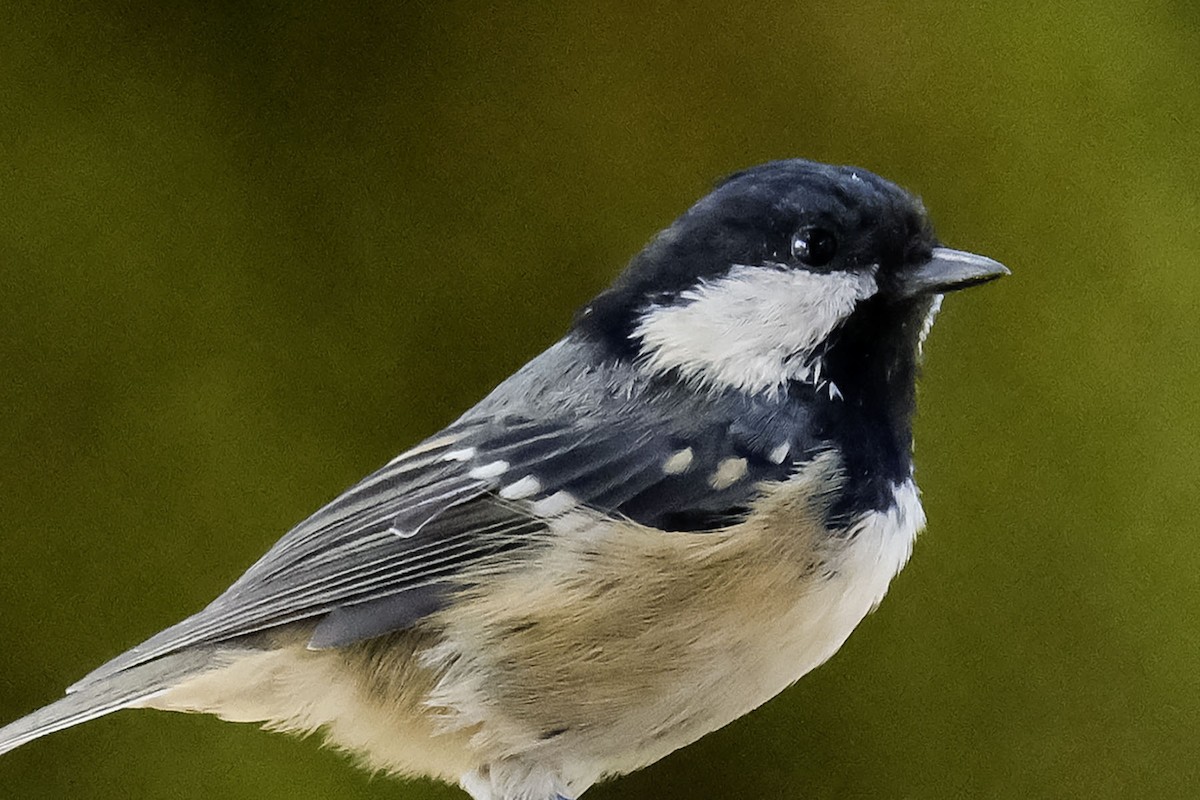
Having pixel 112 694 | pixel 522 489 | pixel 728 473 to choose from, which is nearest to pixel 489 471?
pixel 522 489

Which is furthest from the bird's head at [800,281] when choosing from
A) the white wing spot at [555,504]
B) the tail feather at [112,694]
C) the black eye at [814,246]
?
the tail feather at [112,694]

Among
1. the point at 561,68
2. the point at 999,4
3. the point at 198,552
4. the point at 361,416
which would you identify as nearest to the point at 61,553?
the point at 198,552

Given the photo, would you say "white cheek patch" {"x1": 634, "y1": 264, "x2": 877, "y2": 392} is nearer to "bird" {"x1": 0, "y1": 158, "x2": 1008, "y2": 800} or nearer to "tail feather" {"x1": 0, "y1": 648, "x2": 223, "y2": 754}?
"bird" {"x1": 0, "y1": 158, "x2": 1008, "y2": 800}

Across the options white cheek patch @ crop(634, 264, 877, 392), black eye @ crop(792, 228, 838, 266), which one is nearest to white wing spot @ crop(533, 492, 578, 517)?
A: white cheek patch @ crop(634, 264, 877, 392)

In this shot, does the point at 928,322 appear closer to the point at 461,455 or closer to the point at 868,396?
the point at 868,396

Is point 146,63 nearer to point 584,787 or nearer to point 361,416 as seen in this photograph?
point 361,416
